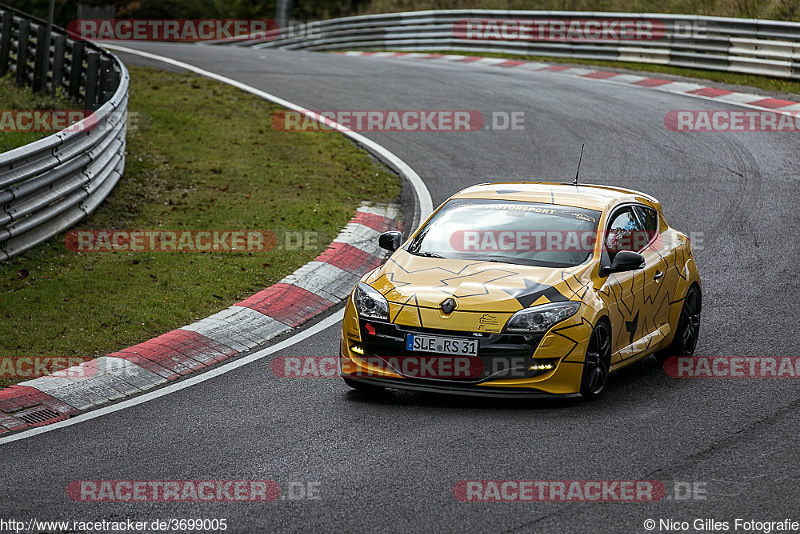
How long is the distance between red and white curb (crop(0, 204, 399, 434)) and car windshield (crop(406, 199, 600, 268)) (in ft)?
6.34

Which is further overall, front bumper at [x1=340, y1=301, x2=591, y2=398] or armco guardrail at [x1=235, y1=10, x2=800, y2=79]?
armco guardrail at [x1=235, y1=10, x2=800, y2=79]

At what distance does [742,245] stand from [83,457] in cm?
809

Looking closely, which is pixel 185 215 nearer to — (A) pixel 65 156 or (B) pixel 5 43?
(A) pixel 65 156

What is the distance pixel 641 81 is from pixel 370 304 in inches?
650

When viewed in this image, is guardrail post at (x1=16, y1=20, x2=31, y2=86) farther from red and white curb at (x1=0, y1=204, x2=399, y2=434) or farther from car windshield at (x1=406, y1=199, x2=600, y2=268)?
car windshield at (x1=406, y1=199, x2=600, y2=268)

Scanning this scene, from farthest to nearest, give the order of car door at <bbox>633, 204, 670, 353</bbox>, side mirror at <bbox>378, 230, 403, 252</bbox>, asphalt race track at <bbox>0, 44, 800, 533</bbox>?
1. side mirror at <bbox>378, 230, 403, 252</bbox>
2. car door at <bbox>633, 204, 670, 353</bbox>
3. asphalt race track at <bbox>0, 44, 800, 533</bbox>

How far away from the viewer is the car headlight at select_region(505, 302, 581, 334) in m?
7.06

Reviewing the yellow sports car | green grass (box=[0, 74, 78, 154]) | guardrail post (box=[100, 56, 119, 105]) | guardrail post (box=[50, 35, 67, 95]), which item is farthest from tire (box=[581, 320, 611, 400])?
guardrail post (box=[50, 35, 67, 95])

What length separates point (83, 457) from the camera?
6.48 meters

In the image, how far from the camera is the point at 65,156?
11320 mm

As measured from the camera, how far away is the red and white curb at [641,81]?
63.1ft

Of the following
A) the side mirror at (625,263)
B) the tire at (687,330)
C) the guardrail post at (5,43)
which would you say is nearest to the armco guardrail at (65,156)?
the guardrail post at (5,43)

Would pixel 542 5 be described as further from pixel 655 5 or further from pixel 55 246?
pixel 55 246

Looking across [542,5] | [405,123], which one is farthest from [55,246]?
[542,5]
